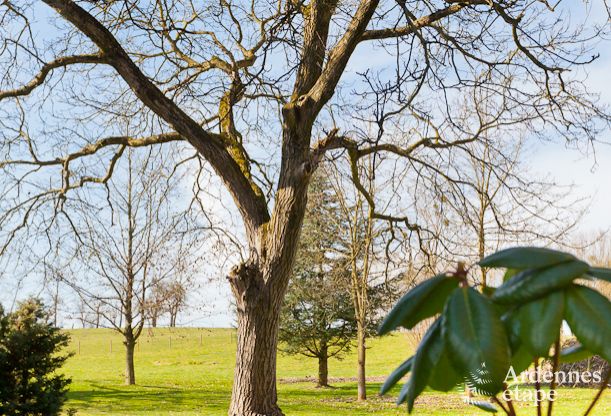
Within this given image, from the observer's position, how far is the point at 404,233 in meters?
8.91

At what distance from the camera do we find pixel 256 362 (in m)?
6.66

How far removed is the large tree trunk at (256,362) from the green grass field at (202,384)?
242 centimetres

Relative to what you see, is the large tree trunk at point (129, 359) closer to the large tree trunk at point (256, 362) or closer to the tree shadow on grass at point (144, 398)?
the tree shadow on grass at point (144, 398)

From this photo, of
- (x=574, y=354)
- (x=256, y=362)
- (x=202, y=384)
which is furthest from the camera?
(x=202, y=384)

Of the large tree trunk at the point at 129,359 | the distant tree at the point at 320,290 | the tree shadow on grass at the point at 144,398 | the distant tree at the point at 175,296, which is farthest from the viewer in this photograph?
the large tree trunk at the point at 129,359

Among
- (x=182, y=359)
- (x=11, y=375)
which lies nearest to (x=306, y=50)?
(x=11, y=375)

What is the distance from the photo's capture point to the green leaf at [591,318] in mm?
936

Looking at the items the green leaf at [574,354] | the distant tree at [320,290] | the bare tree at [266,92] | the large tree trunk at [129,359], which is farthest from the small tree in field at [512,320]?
the large tree trunk at [129,359]

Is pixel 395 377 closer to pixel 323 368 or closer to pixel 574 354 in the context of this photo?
pixel 574 354

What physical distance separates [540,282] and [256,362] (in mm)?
5953

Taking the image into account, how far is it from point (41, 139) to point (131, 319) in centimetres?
1231

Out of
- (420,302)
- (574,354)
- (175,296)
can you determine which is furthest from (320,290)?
(420,302)

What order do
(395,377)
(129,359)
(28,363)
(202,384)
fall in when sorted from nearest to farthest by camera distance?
(395,377) < (28,363) < (129,359) < (202,384)

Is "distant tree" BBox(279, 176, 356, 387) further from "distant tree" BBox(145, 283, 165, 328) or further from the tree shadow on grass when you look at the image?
"distant tree" BBox(145, 283, 165, 328)
